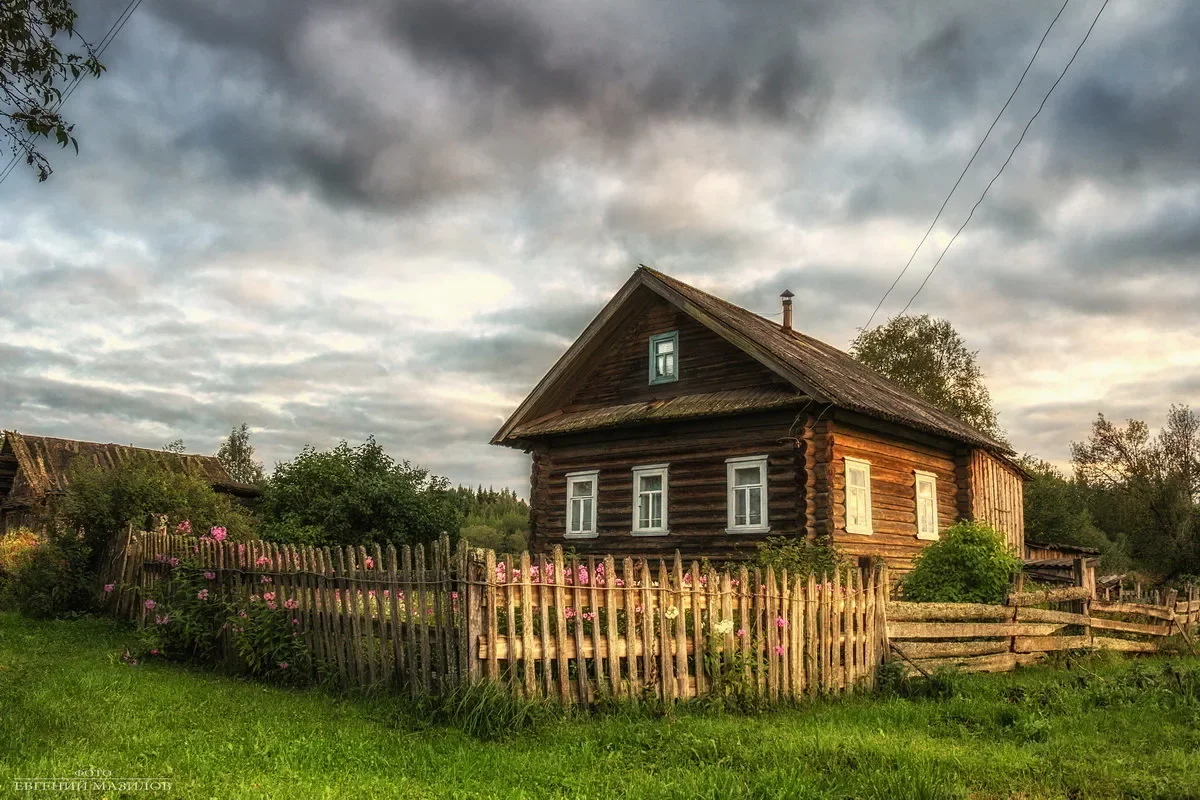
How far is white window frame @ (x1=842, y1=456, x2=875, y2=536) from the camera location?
17859mm

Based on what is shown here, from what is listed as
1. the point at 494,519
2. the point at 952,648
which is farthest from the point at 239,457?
the point at 952,648

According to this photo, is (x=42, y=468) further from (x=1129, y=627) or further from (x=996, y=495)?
(x=1129, y=627)

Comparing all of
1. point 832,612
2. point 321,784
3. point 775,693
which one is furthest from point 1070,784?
point 321,784

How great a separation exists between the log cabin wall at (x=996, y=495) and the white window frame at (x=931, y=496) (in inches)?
51.3

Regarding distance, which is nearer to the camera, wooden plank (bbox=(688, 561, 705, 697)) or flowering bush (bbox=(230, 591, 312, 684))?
wooden plank (bbox=(688, 561, 705, 697))

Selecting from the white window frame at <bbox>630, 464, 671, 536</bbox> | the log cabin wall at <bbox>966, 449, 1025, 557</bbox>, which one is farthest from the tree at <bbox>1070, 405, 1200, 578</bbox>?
the white window frame at <bbox>630, 464, 671, 536</bbox>

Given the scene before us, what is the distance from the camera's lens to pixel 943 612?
1170 centimetres

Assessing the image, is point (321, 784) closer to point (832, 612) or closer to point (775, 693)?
point (775, 693)

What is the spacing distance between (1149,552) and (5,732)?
47643 mm

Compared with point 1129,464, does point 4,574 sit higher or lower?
lower

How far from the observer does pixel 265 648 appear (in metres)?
10.1

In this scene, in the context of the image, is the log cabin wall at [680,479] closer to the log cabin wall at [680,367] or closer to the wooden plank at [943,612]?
the log cabin wall at [680,367]

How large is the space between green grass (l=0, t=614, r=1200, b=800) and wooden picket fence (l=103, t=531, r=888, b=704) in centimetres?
40

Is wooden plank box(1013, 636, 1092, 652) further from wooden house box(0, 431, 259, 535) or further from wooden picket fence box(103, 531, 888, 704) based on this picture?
wooden house box(0, 431, 259, 535)
